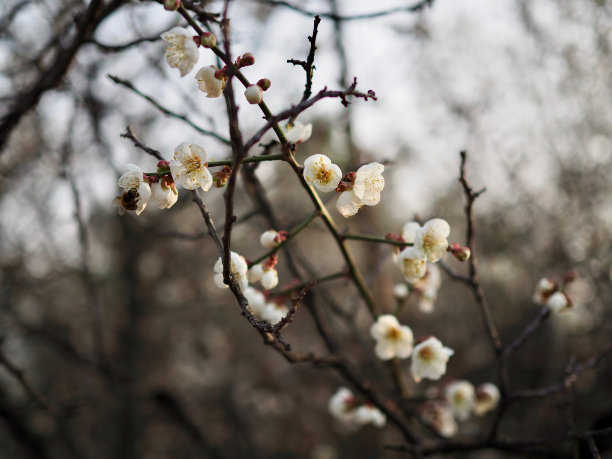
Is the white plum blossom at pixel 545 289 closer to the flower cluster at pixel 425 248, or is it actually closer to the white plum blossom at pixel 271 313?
the flower cluster at pixel 425 248

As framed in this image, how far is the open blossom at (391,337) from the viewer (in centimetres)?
195

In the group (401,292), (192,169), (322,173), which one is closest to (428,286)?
(401,292)

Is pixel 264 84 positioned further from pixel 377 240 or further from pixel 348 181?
pixel 377 240

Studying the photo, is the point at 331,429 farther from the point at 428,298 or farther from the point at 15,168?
the point at 15,168

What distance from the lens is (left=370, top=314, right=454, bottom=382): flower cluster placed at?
1902 mm

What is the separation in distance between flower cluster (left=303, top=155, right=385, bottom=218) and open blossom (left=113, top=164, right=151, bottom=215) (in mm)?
546

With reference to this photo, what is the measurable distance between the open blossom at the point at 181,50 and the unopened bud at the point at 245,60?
12 centimetres

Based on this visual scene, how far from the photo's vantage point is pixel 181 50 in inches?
52.1

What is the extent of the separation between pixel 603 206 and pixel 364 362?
3832mm

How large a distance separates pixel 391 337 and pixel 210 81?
55.2 inches

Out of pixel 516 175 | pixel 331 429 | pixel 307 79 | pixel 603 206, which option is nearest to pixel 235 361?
pixel 331 429

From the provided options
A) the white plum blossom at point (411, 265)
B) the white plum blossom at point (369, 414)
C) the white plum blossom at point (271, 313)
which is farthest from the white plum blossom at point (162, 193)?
the white plum blossom at point (369, 414)

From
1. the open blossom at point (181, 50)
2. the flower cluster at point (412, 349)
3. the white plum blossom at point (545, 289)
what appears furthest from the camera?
the white plum blossom at point (545, 289)

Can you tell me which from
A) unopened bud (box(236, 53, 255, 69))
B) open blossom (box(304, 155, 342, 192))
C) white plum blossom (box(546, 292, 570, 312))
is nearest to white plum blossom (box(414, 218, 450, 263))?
open blossom (box(304, 155, 342, 192))
